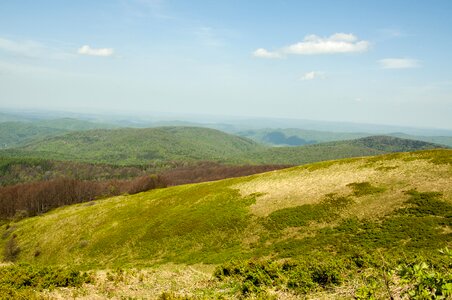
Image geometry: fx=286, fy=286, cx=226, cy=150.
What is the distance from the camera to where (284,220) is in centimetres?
3928

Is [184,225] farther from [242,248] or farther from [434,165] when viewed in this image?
[434,165]

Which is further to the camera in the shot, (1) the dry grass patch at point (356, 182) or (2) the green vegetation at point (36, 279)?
(1) the dry grass patch at point (356, 182)

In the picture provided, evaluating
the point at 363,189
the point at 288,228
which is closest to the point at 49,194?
the point at 288,228

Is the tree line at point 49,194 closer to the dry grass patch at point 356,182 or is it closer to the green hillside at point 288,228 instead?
the green hillside at point 288,228

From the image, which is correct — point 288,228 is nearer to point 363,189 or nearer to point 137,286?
point 363,189

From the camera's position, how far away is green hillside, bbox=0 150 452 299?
22.8m

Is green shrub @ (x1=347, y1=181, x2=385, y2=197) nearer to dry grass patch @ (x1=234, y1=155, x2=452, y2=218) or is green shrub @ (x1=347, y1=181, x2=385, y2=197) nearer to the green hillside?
the green hillside

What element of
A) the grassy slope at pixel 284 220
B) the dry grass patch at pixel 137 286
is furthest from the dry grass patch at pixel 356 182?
the dry grass patch at pixel 137 286

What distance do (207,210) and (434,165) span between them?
1439 inches

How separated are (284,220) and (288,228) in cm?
205

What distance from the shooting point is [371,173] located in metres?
46.8

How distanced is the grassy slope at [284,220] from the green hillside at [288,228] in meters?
0.16

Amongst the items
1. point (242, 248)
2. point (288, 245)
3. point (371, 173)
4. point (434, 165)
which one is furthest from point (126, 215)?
point (434, 165)

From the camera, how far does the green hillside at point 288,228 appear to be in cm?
2278
